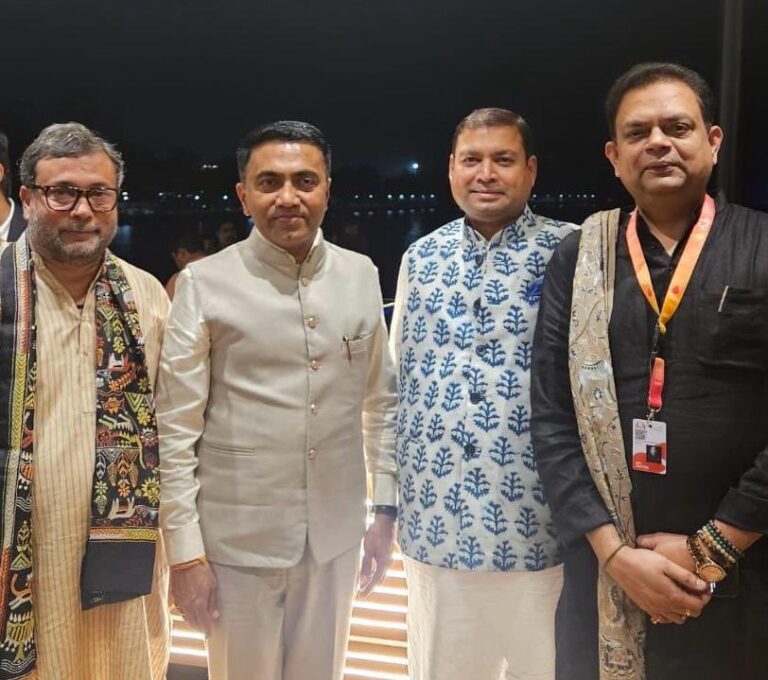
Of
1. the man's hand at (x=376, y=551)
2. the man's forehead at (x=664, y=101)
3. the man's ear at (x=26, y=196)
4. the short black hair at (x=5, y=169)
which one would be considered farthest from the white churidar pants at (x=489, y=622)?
the short black hair at (x=5, y=169)

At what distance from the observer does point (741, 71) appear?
2.89 meters

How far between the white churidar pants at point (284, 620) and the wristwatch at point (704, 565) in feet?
2.66

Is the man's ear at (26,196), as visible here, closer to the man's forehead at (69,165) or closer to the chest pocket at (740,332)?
the man's forehead at (69,165)

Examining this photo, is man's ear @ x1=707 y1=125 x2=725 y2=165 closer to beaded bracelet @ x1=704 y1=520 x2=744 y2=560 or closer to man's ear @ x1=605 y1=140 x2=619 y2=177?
man's ear @ x1=605 y1=140 x2=619 y2=177

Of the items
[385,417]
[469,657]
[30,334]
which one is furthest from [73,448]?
[469,657]

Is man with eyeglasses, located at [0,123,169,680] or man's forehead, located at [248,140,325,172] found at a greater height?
man's forehead, located at [248,140,325,172]

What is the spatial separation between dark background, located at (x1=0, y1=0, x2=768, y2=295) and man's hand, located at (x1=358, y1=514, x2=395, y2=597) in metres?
6.06

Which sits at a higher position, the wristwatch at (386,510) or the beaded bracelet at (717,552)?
the beaded bracelet at (717,552)

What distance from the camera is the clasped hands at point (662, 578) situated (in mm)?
1415

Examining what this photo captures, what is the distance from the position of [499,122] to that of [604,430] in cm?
81

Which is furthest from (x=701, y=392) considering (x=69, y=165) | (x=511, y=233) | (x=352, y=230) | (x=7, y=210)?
(x=352, y=230)

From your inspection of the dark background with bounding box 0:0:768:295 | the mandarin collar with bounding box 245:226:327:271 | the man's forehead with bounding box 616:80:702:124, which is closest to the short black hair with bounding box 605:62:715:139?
the man's forehead with bounding box 616:80:702:124

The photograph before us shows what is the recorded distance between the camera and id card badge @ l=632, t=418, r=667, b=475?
1.45 metres

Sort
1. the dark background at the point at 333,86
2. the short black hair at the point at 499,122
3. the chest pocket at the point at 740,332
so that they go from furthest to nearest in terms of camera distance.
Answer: the dark background at the point at 333,86 < the short black hair at the point at 499,122 < the chest pocket at the point at 740,332
